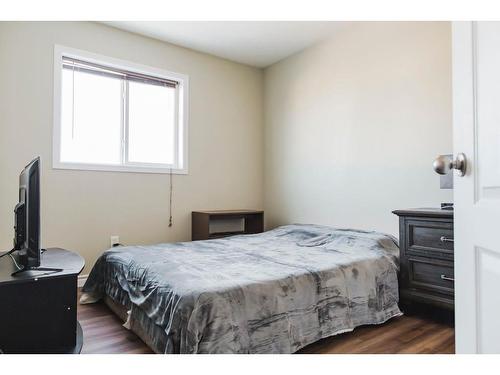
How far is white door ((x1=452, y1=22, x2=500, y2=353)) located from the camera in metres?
0.75

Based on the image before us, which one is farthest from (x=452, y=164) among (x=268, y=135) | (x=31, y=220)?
(x=268, y=135)

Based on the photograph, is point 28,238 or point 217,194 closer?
point 28,238

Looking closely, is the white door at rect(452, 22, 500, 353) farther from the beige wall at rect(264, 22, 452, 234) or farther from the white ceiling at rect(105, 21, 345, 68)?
the white ceiling at rect(105, 21, 345, 68)

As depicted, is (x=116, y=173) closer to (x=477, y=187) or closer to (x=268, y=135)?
(x=268, y=135)

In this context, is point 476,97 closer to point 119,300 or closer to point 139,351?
point 139,351

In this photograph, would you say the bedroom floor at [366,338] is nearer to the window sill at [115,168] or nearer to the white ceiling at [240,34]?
the window sill at [115,168]

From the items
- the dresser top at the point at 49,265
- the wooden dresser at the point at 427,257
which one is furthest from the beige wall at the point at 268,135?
the dresser top at the point at 49,265

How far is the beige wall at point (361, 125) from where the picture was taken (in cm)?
273

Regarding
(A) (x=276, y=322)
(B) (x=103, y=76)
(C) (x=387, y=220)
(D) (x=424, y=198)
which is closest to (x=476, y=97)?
(A) (x=276, y=322)

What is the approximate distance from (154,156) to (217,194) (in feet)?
2.83

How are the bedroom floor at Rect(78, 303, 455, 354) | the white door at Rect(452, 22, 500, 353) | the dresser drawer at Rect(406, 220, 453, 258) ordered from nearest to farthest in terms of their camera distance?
1. the white door at Rect(452, 22, 500, 353)
2. the bedroom floor at Rect(78, 303, 455, 354)
3. the dresser drawer at Rect(406, 220, 453, 258)

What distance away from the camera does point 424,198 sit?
273 centimetres

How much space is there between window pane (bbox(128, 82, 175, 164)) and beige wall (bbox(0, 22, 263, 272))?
225 millimetres

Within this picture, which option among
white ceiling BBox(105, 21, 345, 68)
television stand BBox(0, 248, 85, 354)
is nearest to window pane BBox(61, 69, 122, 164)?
white ceiling BBox(105, 21, 345, 68)
